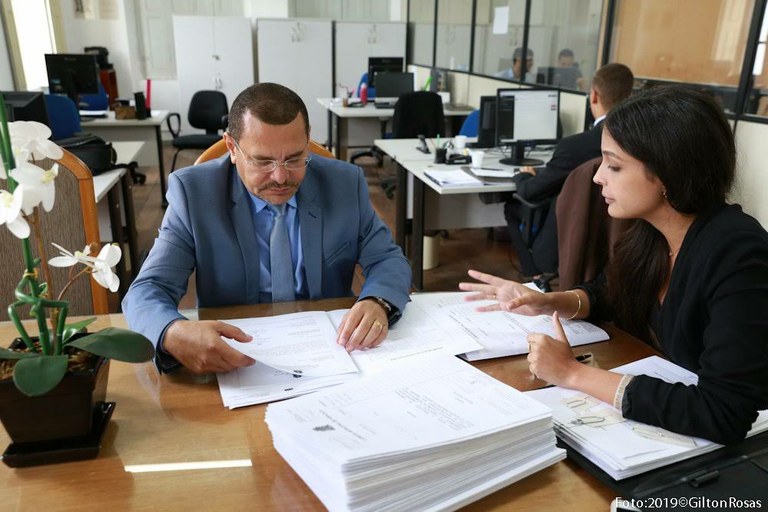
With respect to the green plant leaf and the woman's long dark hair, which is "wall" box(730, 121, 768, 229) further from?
the green plant leaf

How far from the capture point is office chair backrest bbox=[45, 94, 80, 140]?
13.5ft

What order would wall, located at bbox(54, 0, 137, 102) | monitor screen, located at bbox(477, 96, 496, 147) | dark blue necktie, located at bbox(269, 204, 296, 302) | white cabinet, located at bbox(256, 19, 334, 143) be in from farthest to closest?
white cabinet, located at bbox(256, 19, 334, 143) → wall, located at bbox(54, 0, 137, 102) → monitor screen, located at bbox(477, 96, 496, 147) → dark blue necktie, located at bbox(269, 204, 296, 302)

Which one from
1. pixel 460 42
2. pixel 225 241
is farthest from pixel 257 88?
pixel 460 42

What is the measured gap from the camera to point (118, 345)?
32.7 inches

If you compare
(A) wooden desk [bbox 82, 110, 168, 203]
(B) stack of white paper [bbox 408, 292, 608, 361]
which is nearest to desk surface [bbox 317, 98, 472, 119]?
(A) wooden desk [bbox 82, 110, 168, 203]

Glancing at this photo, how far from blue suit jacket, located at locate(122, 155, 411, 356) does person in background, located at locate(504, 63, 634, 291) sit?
1.43 m

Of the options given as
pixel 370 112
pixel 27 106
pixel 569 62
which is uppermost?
pixel 569 62

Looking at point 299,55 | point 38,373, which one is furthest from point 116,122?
point 38,373

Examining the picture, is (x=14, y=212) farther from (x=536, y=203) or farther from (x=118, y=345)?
(x=536, y=203)

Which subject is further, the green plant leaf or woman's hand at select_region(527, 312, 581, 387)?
woman's hand at select_region(527, 312, 581, 387)

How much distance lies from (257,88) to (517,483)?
3.38 feet

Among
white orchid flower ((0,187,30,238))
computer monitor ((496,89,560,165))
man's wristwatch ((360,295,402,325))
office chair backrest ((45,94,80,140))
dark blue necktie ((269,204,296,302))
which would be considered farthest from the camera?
office chair backrest ((45,94,80,140))

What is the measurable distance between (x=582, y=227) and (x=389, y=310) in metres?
1.41

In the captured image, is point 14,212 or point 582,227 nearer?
point 14,212
